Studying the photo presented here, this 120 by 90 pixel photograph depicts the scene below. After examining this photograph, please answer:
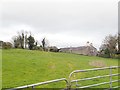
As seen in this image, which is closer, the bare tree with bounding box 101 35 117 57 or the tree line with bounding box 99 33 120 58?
the tree line with bounding box 99 33 120 58

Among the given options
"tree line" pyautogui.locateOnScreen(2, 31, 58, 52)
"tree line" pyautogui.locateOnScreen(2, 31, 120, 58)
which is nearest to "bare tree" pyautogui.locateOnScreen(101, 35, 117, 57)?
"tree line" pyautogui.locateOnScreen(2, 31, 120, 58)

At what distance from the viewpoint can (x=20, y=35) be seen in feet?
135

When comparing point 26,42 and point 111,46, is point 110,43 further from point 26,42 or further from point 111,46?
point 26,42

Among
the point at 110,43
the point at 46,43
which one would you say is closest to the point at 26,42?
the point at 46,43

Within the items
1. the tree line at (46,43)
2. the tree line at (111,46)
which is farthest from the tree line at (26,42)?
the tree line at (111,46)

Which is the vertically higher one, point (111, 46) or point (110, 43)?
point (110, 43)

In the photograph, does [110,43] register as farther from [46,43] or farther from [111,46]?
[46,43]

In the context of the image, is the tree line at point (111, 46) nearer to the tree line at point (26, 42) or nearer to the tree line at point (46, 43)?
the tree line at point (46, 43)

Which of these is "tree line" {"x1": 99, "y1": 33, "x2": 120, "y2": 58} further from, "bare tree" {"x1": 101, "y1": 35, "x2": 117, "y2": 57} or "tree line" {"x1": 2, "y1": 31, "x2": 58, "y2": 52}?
"tree line" {"x1": 2, "y1": 31, "x2": 58, "y2": 52}

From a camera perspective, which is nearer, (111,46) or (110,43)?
(111,46)

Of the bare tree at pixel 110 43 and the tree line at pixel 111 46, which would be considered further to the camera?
the bare tree at pixel 110 43

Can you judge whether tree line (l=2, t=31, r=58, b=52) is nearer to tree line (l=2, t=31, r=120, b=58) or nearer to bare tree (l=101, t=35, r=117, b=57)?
tree line (l=2, t=31, r=120, b=58)

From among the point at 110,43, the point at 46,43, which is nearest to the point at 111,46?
the point at 110,43

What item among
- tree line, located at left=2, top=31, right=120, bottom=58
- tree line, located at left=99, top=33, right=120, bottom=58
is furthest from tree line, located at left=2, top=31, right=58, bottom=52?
tree line, located at left=99, top=33, right=120, bottom=58
